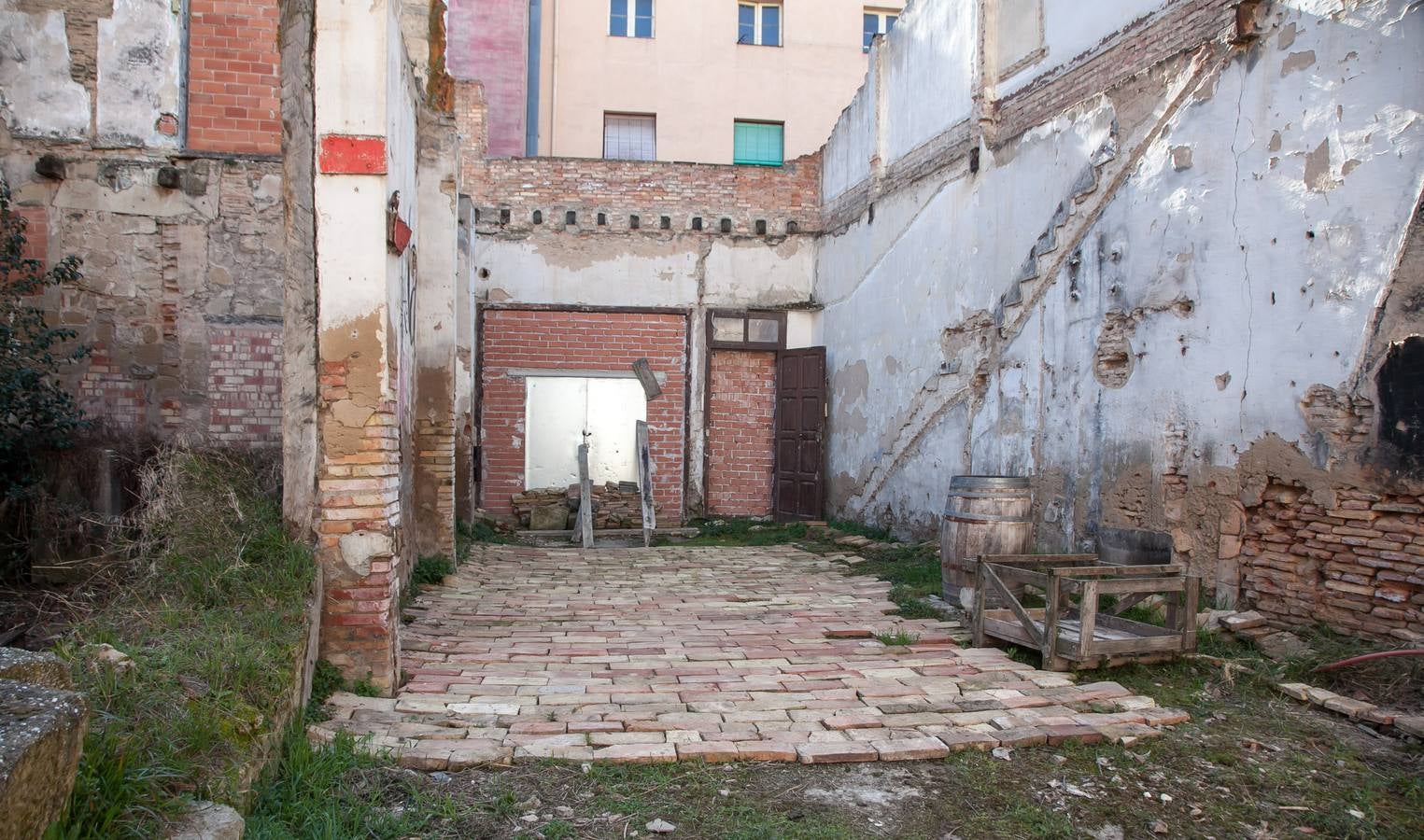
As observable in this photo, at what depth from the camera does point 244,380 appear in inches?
336

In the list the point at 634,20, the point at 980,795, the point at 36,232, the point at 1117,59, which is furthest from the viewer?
the point at 634,20

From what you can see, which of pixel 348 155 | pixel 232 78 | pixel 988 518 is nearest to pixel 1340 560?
pixel 988 518

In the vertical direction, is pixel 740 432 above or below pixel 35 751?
above

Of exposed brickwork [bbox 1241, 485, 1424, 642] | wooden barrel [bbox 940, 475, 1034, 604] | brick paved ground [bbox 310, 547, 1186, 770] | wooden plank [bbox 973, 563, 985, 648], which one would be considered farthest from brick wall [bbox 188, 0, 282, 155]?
exposed brickwork [bbox 1241, 485, 1424, 642]

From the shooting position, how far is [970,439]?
8898 mm

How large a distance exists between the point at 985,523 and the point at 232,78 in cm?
825

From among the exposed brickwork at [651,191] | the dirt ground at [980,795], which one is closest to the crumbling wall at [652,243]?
the exposed brickwork at [651,191]

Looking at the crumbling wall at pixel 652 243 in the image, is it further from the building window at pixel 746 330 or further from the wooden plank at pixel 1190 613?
the wooden plank at pixel 1190 613

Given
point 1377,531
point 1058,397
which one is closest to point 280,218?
point 1058,397

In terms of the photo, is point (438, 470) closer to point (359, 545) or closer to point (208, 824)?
point (359, 545)

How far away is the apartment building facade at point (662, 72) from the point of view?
57.5ft

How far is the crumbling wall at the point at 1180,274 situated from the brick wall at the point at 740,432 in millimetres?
3672

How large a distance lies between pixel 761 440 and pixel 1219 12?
8376 millimetres

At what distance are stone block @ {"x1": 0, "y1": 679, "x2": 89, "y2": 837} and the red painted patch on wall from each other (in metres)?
2.97
